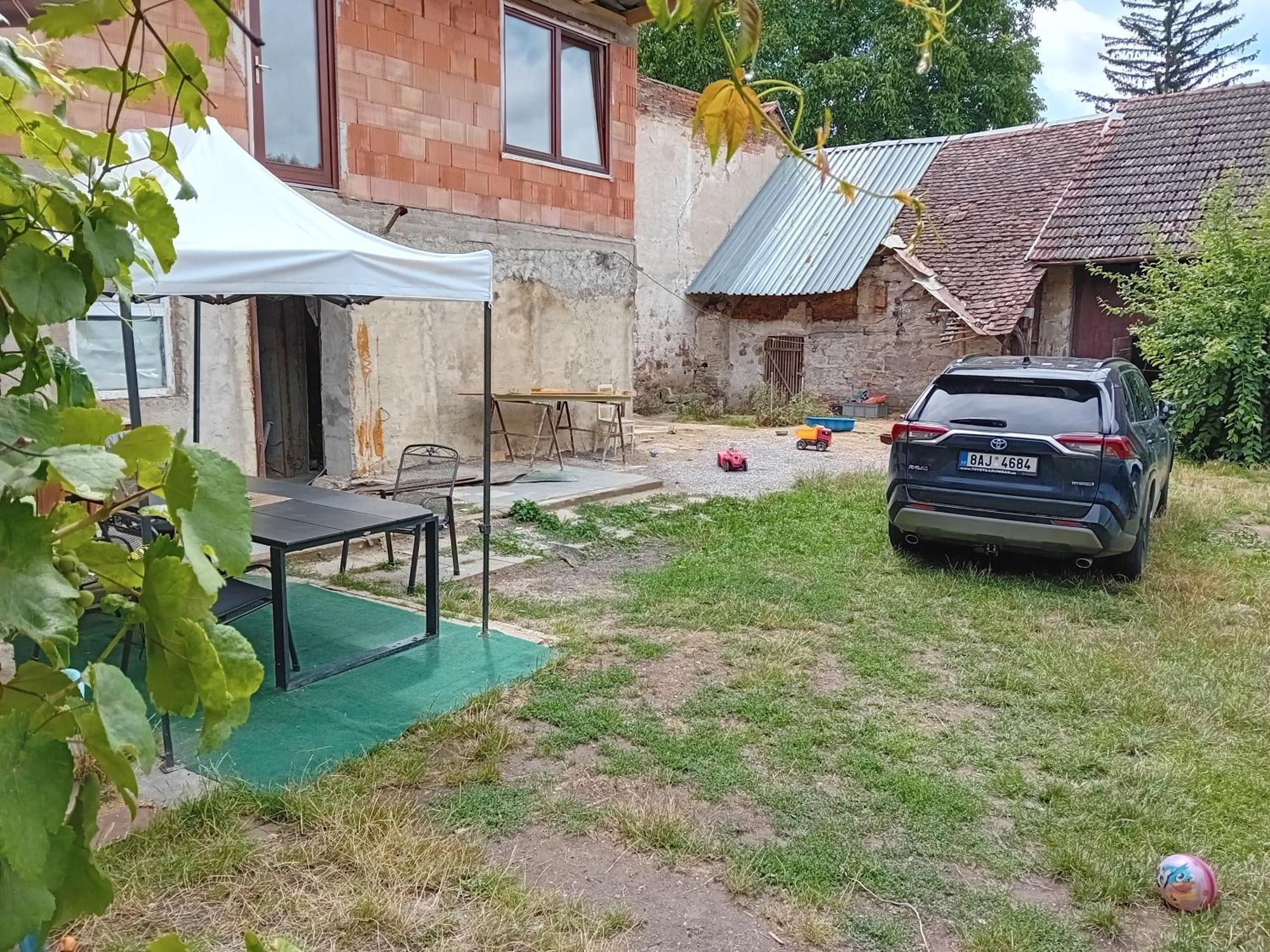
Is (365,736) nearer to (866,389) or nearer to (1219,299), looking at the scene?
(1219,299)

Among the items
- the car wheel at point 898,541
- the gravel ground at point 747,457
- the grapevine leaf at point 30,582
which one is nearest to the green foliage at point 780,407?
the gravel ground at point 747,457

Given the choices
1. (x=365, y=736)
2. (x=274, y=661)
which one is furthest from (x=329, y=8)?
(x=365, y=736)

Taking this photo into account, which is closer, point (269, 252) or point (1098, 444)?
point (269, 252)

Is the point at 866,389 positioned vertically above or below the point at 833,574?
above

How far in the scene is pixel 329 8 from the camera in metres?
8.54

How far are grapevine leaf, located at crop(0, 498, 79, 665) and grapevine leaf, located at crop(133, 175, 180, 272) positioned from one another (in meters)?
0.36

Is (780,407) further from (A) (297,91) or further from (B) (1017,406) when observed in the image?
(B) (1017,406)

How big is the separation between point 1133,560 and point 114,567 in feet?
22.5

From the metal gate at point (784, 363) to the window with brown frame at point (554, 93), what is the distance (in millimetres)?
8413

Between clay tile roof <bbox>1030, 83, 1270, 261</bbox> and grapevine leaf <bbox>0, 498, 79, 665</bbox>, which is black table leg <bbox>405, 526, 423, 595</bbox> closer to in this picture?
grapevine leaf <bbox>0, 498, 79, 665</bbox>

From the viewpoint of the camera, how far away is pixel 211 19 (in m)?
0.91

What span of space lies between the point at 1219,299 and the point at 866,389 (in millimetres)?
6622

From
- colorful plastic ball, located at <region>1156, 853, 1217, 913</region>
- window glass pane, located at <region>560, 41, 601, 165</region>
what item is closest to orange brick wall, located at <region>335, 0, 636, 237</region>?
window glass pane, located at <region>560, 41, 601, 165</region>

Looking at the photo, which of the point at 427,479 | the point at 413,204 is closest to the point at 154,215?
the point at 427,479
